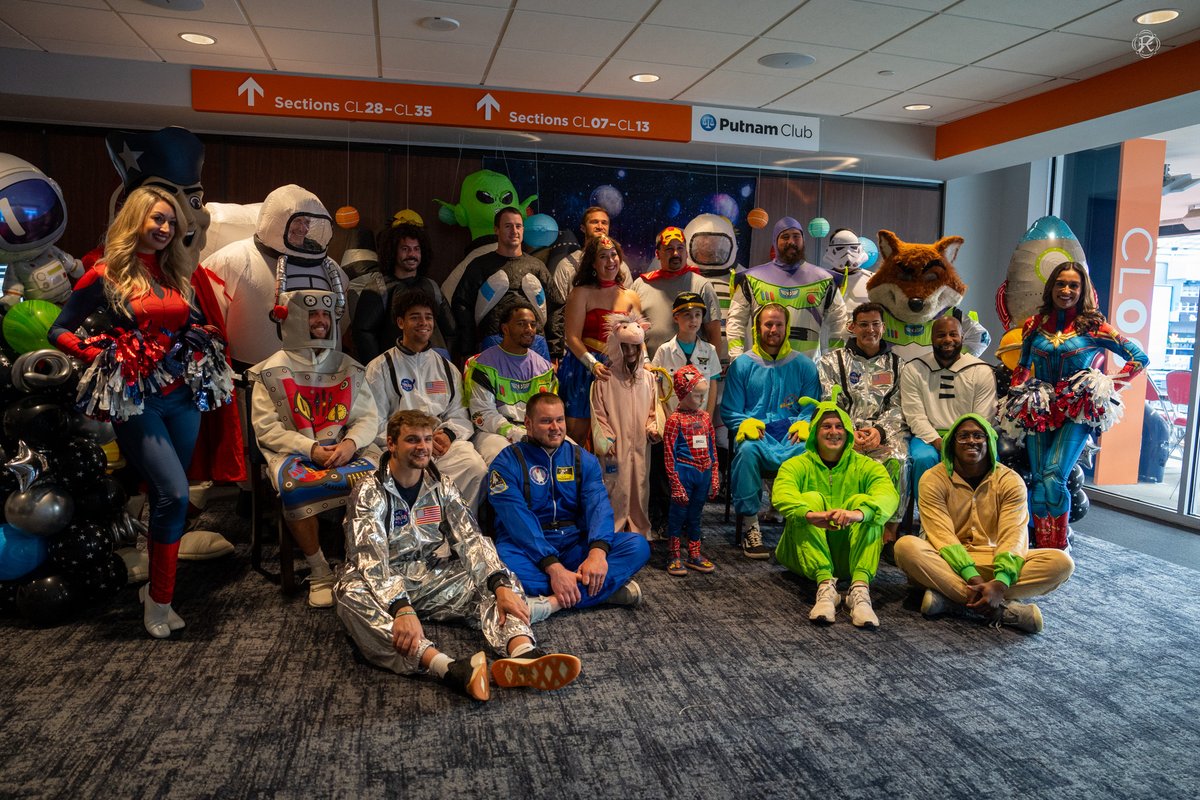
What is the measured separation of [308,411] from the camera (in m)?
3.69

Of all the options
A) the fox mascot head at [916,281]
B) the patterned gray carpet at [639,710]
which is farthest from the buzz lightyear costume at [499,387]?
the fox mascot head at [916,281]

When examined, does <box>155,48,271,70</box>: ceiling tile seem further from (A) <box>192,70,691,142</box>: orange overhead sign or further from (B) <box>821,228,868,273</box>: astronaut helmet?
(B) <box>821,228,868,273</box>: astronaut helmet

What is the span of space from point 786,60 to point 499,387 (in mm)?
2498

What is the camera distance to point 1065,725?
2.57 meters

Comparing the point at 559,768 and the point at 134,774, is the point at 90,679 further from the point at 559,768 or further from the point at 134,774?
the point at 559,768

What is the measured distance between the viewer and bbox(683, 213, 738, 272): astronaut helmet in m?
5.40

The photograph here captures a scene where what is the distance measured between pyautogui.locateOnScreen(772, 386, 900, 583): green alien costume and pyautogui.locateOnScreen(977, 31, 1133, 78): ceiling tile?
2.31m

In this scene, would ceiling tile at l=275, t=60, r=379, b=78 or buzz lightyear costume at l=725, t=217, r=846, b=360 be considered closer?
ceiling tile at l=275, t=60, r=379, b=78

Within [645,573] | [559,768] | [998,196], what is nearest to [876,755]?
[559,768]

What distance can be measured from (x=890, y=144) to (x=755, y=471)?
3235mm

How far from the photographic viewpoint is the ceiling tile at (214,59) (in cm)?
468

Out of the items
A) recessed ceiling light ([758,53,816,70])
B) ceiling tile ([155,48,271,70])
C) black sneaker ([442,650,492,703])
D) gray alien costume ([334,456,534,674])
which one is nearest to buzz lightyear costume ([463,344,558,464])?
gray alien costume ([334,456,534,674])

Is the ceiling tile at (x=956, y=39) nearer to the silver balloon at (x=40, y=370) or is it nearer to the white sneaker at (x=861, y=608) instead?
the white sneaker at (x=861, y=608)

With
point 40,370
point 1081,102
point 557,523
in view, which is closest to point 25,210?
point 40,370
